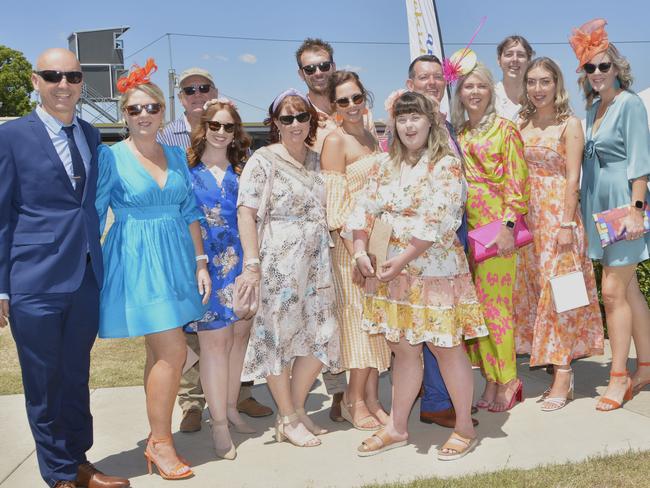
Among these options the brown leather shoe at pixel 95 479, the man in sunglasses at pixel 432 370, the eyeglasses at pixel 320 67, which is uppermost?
the eyeglasses at pixel 320 67

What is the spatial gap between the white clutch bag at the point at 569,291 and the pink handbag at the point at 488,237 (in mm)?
387

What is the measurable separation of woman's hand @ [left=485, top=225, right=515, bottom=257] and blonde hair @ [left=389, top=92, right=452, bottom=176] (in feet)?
2.55

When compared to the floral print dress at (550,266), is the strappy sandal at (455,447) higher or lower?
lower

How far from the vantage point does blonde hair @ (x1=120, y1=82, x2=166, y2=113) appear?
3816mm

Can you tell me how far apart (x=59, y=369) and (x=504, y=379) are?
2.78 m

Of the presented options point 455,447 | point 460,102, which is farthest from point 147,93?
point 455,447

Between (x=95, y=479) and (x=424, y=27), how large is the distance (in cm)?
759

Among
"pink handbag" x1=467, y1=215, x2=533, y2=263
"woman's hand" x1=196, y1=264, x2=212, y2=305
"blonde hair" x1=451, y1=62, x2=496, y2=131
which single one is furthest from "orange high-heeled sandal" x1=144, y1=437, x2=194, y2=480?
"blonde hair" x1=451, y1=62, x2=496, y2=131

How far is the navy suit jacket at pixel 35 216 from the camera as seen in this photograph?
331 cm

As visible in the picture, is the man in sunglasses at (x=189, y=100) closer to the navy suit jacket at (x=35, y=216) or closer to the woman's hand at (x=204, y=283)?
the woman's hand at (x=204, y=283)

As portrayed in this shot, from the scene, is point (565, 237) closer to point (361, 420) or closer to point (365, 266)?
point (365, 266)

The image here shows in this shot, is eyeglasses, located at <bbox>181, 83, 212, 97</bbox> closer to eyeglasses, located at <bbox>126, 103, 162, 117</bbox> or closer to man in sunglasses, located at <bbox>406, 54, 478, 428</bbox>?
eyeglasses, located at <bbox>126, 103, 162, 117</bbox>

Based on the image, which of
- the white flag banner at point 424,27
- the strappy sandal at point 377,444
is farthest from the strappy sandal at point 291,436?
the white flag banner at point 424,27

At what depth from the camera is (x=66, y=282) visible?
11.2ft
